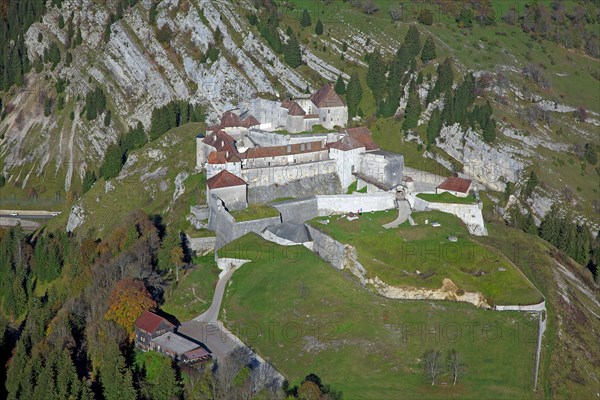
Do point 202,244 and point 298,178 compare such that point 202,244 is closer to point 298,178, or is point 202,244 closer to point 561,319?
point 298,178

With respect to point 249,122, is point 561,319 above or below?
below

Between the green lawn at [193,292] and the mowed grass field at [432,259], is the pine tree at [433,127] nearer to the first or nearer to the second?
the mowed grass field at [432,259]

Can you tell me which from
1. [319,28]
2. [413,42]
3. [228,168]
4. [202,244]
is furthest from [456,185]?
[319,28]

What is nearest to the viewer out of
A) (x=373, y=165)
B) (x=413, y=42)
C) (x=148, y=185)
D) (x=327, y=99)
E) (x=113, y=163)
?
(x=373, y=165)

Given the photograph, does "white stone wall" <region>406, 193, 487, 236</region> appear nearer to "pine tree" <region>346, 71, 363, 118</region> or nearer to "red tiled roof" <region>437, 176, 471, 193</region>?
"red tiled roof" <region>437, 176, 471, 193</region>

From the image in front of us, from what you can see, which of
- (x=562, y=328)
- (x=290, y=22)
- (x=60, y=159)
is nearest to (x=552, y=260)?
(x=562, y=328)

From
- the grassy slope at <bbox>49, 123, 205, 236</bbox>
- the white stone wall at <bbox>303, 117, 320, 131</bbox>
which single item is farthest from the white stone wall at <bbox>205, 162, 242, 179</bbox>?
the white stone wall at <bbox>303, 117, 320, 131</bbox>

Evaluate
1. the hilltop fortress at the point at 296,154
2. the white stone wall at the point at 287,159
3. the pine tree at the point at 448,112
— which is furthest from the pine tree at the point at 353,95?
the white stone wall at the point at 287,159
